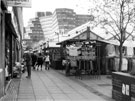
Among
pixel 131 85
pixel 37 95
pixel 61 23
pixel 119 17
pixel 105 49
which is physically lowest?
pixel 37 95

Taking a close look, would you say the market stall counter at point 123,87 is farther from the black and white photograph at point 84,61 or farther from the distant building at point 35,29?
the distant building at point 35,29

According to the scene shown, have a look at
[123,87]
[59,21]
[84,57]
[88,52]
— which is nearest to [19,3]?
[123,87]

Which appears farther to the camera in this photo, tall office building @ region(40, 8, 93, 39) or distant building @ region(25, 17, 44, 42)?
tall office building @ region(40, 8, 93, 39)

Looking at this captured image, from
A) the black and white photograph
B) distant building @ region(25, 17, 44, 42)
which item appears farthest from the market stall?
distant building @ region(25, 17, 44, 42)

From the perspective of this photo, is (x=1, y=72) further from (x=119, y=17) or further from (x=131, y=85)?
(x=119, y=17)

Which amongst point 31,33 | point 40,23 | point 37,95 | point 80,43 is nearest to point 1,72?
point 37,95

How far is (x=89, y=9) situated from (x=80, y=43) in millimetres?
2884

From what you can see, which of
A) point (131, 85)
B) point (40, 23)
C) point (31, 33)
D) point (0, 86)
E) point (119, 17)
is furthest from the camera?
point (40, 23)

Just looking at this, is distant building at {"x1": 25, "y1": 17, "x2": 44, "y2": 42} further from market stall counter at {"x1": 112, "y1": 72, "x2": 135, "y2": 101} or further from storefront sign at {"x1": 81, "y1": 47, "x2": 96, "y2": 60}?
market stall counter at {"x1": 112, "y1": 72, "x2": 135, "y2": 101}

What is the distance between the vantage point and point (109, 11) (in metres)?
16.6

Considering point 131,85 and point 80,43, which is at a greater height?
point 80,43

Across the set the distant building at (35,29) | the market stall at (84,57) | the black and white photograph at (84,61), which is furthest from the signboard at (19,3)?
the distant building at (35,29)

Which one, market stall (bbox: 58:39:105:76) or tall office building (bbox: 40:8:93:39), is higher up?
tall office building (bbox: 40:8:93:39)

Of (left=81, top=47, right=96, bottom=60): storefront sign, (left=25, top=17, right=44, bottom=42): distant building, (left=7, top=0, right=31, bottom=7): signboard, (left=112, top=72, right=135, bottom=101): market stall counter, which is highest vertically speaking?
(left=25, top=17, right=44, bottom=42): distant building
